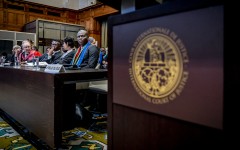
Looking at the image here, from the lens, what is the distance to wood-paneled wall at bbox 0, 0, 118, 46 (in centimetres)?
757

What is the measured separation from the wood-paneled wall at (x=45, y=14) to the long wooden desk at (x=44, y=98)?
585cm

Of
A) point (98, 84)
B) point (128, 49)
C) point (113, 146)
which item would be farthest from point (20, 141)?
point (128, 49)

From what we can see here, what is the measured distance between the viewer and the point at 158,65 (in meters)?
0.65

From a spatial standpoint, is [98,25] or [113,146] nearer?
[113,146]

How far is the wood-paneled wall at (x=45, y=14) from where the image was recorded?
7567 millimetres

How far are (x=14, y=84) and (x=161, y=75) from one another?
6.35ft

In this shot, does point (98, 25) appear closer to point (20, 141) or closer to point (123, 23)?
point (20, 141)

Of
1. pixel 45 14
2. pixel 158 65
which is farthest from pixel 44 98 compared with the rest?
pixel 45 14

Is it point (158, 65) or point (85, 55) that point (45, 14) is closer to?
point (85, 55)

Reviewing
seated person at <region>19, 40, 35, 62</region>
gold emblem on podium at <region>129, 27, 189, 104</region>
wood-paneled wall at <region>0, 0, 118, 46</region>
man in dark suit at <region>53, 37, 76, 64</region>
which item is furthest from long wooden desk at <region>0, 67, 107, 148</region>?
wood-paneled wall at <region>0, 0, 118, 46</region>

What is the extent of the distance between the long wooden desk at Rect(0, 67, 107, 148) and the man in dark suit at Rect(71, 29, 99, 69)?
2.85ft

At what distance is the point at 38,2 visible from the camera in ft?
27.3

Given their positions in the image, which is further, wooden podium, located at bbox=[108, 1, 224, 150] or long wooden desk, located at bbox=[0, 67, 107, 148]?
long wooden desk, located at bbox=[0, 67, 107, 148]

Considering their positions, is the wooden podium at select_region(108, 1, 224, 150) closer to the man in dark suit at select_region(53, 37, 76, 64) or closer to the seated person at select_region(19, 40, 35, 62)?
the man in dark suit at select_region(53, 37, 76, 64)
